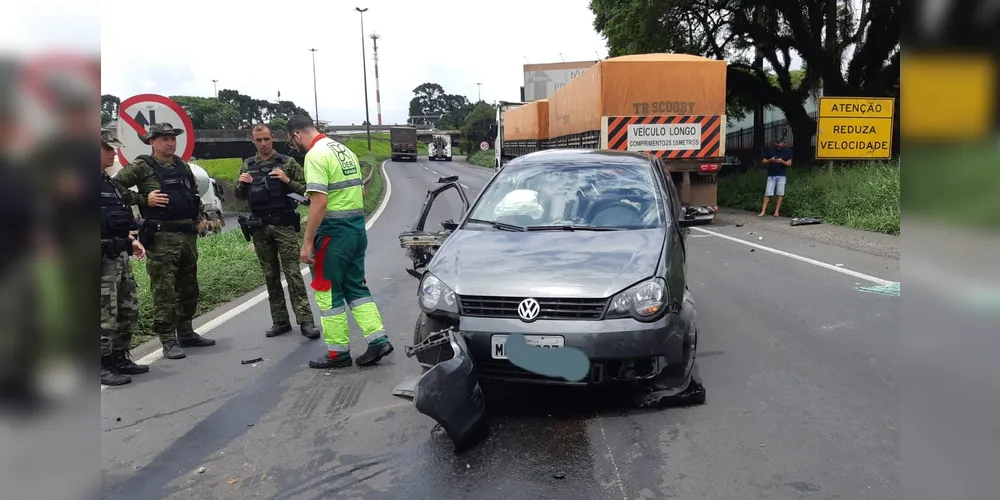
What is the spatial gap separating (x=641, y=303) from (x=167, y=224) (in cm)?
405

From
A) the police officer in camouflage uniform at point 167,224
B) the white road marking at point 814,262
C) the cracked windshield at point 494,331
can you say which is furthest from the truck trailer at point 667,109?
the police officer in camouflage uniform at point 167,224

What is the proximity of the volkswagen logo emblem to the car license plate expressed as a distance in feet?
0.34

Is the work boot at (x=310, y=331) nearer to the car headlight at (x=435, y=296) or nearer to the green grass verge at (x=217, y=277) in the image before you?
the green grass verge at (x=217, y=277)

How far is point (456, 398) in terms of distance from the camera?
3.53 metres

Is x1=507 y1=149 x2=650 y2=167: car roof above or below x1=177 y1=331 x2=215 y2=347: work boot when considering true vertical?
above

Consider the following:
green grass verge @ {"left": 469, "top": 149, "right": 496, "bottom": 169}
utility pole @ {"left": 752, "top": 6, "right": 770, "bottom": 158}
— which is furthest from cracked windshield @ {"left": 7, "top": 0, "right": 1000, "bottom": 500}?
green grass verge @ {"left": 469, "top": 149, "right": 496, "bottom": 169}

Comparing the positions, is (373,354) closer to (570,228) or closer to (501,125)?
(570,228)

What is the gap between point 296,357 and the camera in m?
5.46

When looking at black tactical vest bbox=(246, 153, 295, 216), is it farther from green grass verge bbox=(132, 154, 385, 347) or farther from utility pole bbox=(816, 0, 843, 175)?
utility pole bbox=(816, 0, 843, 175)

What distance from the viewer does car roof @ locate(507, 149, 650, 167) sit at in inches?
223

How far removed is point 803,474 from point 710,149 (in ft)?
38.4

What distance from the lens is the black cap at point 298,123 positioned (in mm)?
5305
